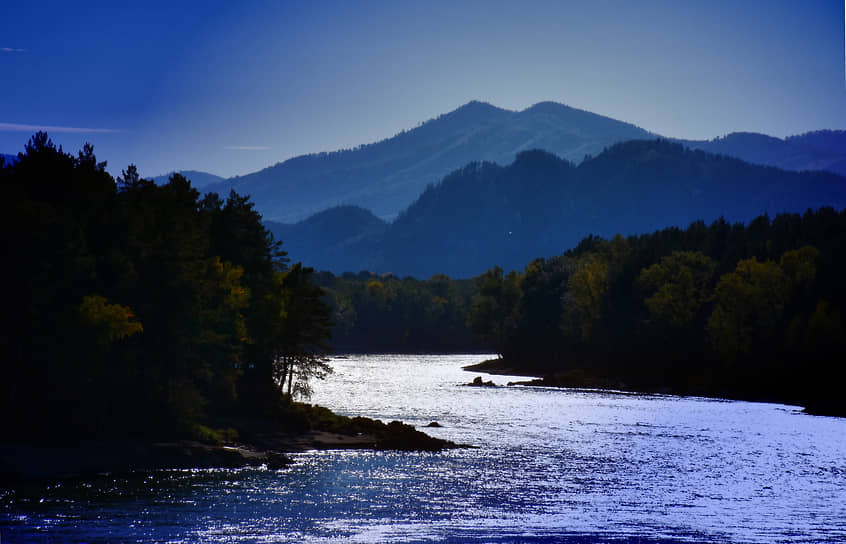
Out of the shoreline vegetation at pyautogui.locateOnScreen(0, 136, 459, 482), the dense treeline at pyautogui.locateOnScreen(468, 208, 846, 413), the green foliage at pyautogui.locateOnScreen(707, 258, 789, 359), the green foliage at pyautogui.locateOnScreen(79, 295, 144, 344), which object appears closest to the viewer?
the shoreline vegetation at pyautogui.locateOnScreen(0, 136, 459, 482)

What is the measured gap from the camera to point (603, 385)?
14912 centimetres

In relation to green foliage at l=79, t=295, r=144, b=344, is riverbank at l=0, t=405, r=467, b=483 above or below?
below

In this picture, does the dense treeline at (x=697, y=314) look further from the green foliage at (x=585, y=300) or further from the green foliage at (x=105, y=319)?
the green foliage at (x=105, y=319)

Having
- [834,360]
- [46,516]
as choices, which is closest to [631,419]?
[834,360]

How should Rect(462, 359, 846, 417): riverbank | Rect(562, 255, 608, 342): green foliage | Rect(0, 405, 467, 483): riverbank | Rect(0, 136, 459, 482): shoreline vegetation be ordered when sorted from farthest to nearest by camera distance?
Rect(562, 255, 608, 342): green foliage
Rect(462, 359, 846, 417): riverbank
Rect(0, 136, 459, 482): shoreline vegetation
Rect(0, 405, 467, 483): riverbank

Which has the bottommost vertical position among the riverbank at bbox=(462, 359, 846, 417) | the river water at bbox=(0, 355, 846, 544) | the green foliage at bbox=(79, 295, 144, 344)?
the river water at bbox=(0, 355, 846, 544)

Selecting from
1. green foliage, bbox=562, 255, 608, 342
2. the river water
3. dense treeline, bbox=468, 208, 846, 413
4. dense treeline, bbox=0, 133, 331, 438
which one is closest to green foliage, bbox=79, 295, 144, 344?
dense treeline, bbox=0, 133, 331, 438

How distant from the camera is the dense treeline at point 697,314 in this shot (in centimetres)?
12594

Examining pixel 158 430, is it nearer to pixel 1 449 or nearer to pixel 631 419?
pixel 1 449

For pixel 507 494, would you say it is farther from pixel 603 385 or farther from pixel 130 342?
pixel 603 385

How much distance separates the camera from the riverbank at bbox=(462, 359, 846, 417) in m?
A: 110

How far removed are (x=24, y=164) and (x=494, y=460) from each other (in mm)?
40322

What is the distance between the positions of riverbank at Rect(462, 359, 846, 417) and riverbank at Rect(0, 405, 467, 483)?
5614 cm

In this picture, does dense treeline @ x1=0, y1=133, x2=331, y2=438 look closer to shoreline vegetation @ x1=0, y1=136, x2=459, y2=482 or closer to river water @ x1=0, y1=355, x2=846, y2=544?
shoreline vegetation @ x1=0, y1=136, x2=459, y2=482
